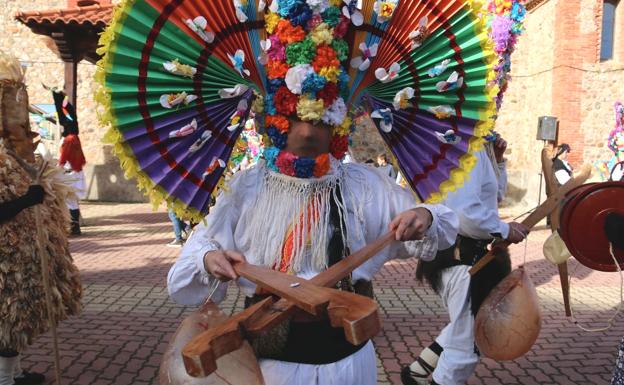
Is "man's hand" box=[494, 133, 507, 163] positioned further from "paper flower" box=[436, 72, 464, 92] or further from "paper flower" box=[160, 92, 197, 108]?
"paper flower" box=[160, 92, 197, 108]

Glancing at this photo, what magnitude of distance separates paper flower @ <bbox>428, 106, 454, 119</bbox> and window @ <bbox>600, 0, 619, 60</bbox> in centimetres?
1674

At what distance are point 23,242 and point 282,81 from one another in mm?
2328

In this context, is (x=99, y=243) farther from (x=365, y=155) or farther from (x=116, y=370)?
(x=365, y=155)

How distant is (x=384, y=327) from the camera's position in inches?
198

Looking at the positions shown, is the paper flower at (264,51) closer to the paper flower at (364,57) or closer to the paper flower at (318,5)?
the paper flower at (318,5)

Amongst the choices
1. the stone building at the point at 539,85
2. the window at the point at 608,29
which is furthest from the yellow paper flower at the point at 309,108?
the window at the point at 608,29

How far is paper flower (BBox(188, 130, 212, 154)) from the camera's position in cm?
187

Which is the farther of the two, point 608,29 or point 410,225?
point 608,29

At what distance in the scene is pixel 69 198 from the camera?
3.81 m

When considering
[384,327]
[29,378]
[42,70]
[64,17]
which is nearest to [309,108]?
[29,378]

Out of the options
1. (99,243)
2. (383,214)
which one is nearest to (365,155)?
(99,243)

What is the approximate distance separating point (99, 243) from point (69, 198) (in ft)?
19.4

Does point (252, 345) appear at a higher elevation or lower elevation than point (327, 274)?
lower

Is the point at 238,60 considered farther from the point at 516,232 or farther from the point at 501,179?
the point at 501,179
